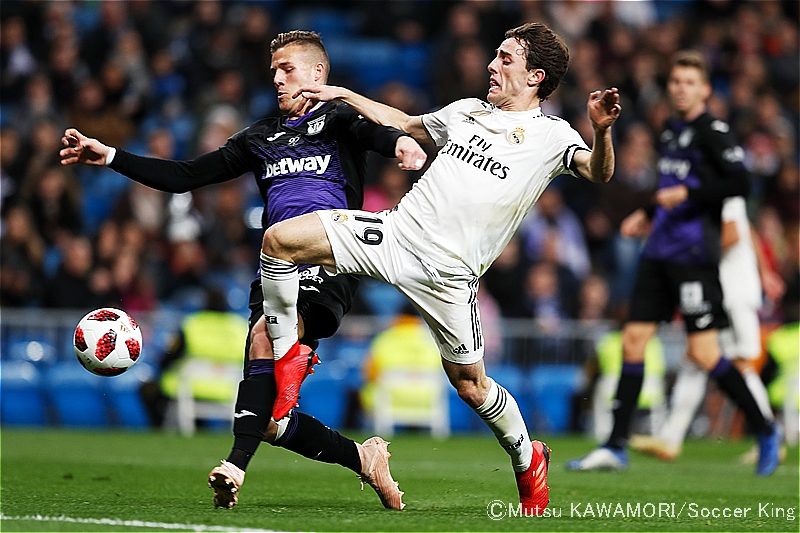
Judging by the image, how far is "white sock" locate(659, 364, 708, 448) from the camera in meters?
11.4

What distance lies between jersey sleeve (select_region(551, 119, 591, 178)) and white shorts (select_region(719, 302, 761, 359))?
5311 millimetres

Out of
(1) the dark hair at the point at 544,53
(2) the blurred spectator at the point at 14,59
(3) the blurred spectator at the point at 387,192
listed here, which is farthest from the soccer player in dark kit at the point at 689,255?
(2) the blurred spectator at the point at 14,59

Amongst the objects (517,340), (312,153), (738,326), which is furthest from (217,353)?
(312,153)

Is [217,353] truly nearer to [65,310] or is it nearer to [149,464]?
[65,310]

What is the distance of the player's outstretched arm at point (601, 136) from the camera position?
6.03 m

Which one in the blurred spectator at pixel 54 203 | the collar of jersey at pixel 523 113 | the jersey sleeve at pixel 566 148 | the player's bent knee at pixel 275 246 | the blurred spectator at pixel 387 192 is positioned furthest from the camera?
the blurred spectator at pixel 387 192

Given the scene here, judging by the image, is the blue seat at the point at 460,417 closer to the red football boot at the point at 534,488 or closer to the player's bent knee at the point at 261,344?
the red football boot at the point at 534,488

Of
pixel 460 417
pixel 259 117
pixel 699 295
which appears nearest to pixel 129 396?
pixel 460 417

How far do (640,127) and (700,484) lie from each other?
999 cm

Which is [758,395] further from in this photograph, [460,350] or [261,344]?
[261,344]

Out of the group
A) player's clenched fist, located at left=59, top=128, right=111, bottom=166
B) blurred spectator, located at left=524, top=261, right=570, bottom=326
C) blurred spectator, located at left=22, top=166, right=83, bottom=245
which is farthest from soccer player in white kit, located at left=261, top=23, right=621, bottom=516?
blurred spectator, located at left=524, top=261, right=570, bottom=326

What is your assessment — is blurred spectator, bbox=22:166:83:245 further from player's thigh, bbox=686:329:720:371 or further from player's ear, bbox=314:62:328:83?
player's ear, bbox=314:62:328:83

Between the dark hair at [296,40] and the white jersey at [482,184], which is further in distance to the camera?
the dark hair at [296,40]

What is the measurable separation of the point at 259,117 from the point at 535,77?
11194mm
